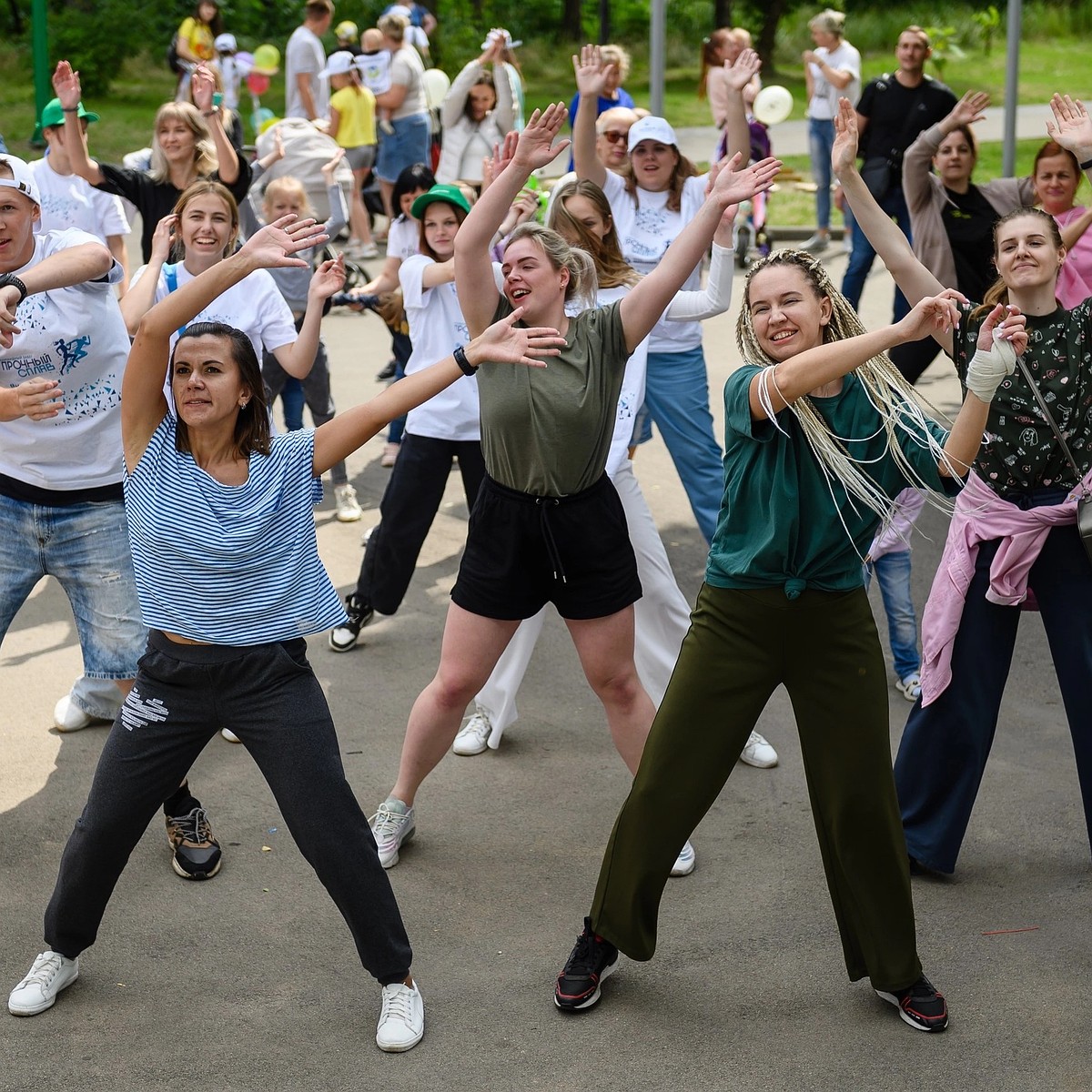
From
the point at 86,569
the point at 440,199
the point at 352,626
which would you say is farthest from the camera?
the point at 352,626

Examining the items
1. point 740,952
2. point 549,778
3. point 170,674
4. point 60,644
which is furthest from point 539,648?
point 170,674

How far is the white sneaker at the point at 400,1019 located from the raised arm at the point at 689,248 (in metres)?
1.92

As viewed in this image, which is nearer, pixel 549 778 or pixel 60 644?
pixel 549 778

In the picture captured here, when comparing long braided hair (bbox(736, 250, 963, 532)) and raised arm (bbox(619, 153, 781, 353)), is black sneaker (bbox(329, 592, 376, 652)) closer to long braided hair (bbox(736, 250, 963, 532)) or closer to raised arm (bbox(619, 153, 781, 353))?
raised arm (bbox(619, 153, 781, 353))

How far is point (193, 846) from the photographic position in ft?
15.4

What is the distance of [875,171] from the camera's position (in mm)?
9438

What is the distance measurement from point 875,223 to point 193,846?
279cm

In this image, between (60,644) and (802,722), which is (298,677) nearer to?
(802,722)

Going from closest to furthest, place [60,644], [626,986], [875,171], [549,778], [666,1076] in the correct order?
[666,1076]
[626,986]
[549,778]
[60,644]
[875,171]

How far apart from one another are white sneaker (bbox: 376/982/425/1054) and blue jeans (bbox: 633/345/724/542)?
3.12 m

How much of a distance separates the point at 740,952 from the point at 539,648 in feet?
8.31

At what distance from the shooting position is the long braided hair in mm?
3697

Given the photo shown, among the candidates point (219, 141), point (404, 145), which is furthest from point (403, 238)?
point (404, 145)

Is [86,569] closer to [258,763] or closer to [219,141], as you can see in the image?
[258,763]
